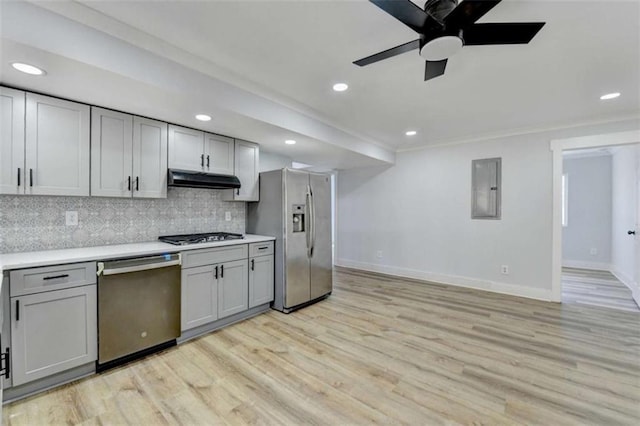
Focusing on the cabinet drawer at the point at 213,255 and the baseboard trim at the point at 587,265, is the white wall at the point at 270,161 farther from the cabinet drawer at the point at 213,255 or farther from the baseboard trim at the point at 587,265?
the baseboard trim at the point at 587,265

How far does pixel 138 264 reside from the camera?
241 cm

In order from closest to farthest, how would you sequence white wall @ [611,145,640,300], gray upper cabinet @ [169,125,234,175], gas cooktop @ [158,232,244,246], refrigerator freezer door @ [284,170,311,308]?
gas cooktop @ [158,232,244,246]
gray upper cabinet @ [169,125,234,175]
refrigerator freezer door @ [284,170,311,308]
white wall @ [611,145,640,300]

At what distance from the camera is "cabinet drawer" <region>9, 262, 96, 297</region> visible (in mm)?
1877

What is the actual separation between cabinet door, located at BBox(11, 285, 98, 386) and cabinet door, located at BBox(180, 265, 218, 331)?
2.29 feet

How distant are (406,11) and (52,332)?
3094 mm

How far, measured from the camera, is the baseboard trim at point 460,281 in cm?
412

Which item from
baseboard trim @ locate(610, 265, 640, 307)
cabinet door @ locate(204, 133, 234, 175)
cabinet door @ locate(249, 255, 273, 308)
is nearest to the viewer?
cabinet door @ locate(204, 133, 234, 175)

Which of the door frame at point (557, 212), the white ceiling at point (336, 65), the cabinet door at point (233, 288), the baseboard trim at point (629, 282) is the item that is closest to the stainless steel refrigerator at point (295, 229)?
the cabinet door at point (233, 288)

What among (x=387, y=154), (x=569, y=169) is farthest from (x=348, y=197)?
(x=569, y=169)

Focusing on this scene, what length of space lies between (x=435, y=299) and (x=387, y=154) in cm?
265

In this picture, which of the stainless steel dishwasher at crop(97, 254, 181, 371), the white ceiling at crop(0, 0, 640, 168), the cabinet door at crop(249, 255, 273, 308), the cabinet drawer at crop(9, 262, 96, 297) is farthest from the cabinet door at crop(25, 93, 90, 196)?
the cabinet door at crop(249, 255, 273, 308)

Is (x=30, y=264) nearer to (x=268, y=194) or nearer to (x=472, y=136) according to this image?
(x=268, y=194)

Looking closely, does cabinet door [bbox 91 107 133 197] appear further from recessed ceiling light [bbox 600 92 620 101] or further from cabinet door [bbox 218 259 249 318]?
recessed ceiling light [bbox 600 92 620 101]

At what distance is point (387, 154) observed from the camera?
529 cm
